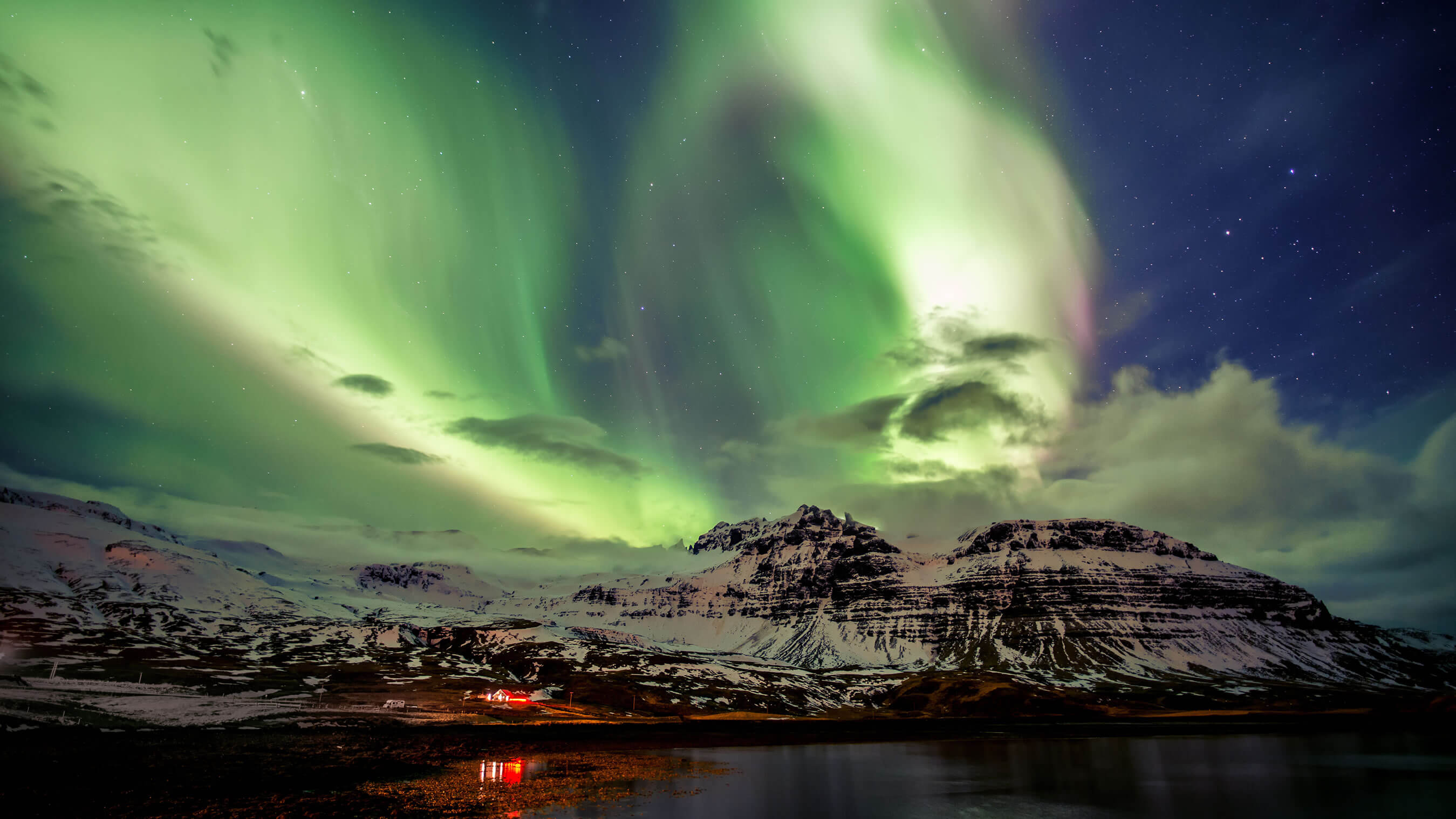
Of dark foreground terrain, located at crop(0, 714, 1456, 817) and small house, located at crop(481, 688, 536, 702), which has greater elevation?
dark foreground terrain, located at crop(0, 714, 1456, 817)

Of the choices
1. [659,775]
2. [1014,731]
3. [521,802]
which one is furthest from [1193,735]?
[521,802]

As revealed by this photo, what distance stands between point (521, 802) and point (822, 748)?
8226 centimetres

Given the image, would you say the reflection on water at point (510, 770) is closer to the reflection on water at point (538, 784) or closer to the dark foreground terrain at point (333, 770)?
the reflection on water at point (538, 784)

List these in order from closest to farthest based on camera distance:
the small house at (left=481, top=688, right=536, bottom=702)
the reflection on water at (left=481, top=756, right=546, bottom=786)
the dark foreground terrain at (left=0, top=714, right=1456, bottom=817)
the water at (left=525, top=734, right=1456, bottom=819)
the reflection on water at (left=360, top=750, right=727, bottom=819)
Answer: the dark foreground terrain at (left=0, top=714, right=1456, bottom=817) → the reflection on water at (left=360, top=750, right=727, bottom=819) → the water at (left=525, top=734, right=1456, bottom=819) → the reflection on water at (left=481, top=756, right=546, bottom=786) → the small house at (left=481, top=688, right=536, bottom=702)

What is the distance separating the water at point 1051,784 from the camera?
195 ft

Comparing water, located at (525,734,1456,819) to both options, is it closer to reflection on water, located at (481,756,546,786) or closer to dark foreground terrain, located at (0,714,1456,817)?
dark foreground terrain, located at (0,714,1456,817)

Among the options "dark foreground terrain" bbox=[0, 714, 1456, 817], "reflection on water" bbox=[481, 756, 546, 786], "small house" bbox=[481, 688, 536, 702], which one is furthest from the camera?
"small house" bbox=[481, 688, 536, 702]

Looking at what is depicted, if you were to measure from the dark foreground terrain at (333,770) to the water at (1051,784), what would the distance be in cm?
686

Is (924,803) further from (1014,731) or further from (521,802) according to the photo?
(1014,731)

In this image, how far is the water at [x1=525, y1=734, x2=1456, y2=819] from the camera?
195 ft

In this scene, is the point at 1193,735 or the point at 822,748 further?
the point at 1193,735

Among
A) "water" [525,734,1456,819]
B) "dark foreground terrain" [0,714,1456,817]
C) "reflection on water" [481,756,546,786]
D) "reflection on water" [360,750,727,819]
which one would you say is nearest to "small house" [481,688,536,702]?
"dark foreground terrain" [0,714,1456,817]

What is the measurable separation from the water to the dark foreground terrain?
6.86m

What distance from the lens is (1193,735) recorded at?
166375 millimetres
